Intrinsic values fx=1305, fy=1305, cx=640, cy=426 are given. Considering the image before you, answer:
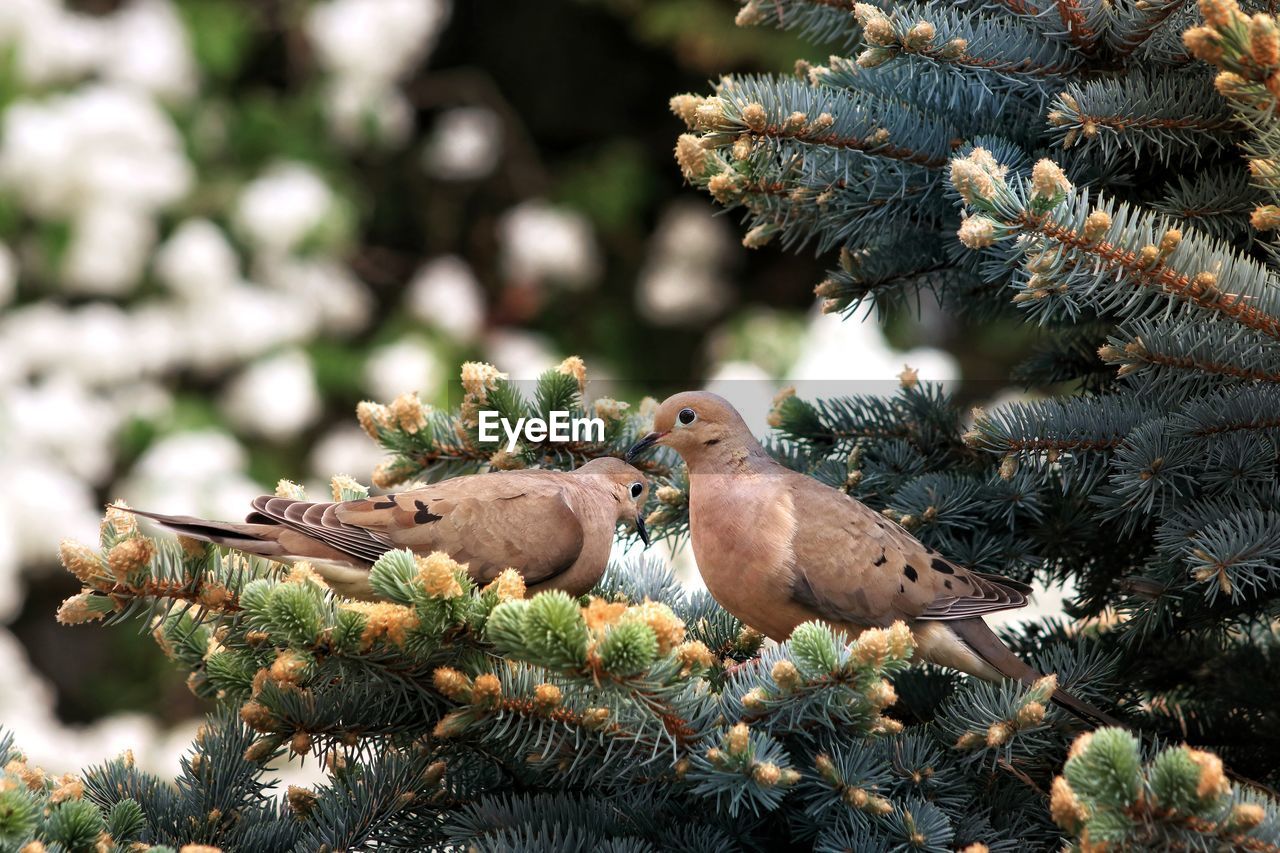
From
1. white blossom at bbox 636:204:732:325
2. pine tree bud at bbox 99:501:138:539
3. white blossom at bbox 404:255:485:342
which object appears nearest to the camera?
pine tree bud at bbox 99:501:138:539

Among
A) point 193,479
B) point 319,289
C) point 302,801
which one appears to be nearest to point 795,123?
point 302,801

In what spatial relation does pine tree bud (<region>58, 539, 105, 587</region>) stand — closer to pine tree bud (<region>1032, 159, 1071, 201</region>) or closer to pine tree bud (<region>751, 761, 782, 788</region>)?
pine tree bud (<region>751, 761, 782, 788</region>)

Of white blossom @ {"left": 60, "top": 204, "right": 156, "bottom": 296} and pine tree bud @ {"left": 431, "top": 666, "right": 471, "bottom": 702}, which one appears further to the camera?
white blossom @ {"left": 60, "top": 204, "right": 156, "bottom": 296}

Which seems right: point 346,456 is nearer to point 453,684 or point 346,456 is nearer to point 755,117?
point 755,117

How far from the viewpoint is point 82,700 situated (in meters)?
4.93

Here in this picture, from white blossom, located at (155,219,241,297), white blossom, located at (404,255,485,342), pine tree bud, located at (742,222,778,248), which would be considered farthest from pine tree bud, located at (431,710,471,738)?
white blossom, located at (404,255,485,342)

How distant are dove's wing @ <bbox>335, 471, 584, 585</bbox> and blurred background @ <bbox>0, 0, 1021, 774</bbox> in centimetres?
191

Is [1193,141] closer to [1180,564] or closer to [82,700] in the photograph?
[1180,564]

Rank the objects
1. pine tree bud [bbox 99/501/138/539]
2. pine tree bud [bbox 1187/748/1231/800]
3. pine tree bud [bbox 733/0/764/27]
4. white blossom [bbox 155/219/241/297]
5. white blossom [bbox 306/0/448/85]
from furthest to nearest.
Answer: white blossom [bbox 306/0/448/85], white blossom [bbox 155/219/241/297], pine tree bud [bbox 733/0/764/27], pine tree bud [bbox 99/501/138/539], pine tree bud [bbox 1187/748/1231/800]

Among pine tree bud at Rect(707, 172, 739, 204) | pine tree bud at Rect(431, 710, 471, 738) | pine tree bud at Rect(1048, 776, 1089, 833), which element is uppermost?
pine tree bud at Rect(707, 172, 739, 204)

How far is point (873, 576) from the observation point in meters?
1.97

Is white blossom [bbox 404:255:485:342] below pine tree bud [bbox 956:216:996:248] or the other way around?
below

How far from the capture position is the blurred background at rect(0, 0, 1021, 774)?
4090 mm

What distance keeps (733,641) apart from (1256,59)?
114 centimetres
